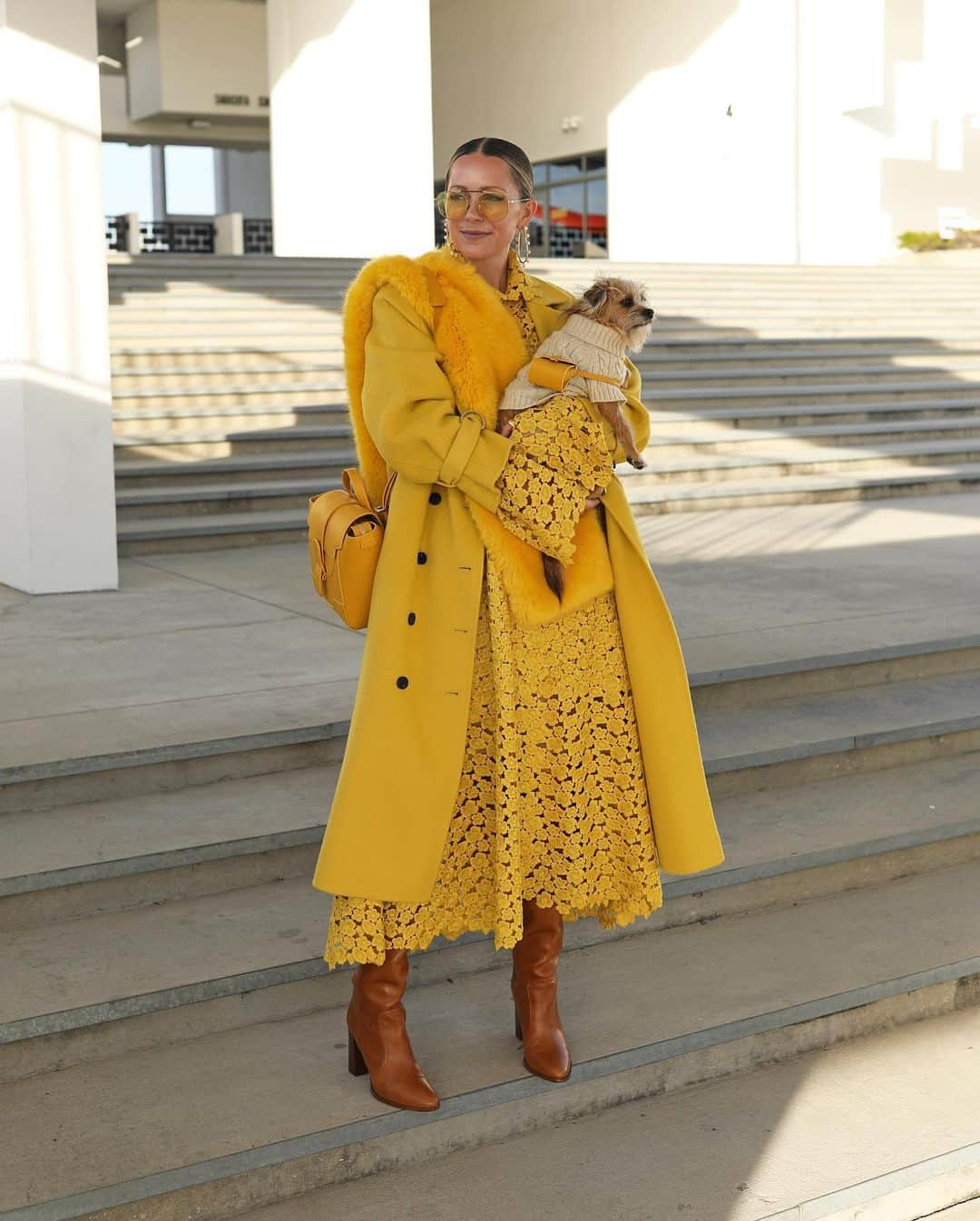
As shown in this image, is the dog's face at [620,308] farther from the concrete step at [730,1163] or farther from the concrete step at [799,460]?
the concrete step at [799,460]

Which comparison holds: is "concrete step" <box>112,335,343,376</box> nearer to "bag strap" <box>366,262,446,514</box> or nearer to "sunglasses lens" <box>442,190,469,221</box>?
"bag strap" <box>366,262,446,514</box>

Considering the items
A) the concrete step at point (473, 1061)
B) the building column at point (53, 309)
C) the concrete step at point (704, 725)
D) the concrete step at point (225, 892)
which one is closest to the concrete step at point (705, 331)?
the building column at point (53, 309)

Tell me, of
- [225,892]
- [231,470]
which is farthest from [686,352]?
[225,892]

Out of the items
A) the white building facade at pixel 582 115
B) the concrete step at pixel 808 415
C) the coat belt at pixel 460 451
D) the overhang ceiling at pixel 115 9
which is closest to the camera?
the coat belt at pixel 460 451

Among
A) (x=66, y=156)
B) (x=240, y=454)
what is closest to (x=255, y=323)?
(x=240, y=454)

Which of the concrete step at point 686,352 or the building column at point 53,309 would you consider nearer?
the building column at point 53,309

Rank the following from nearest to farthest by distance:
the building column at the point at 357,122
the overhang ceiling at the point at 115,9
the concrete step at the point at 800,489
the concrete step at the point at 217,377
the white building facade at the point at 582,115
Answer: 1. the concrete step at the point at 800,489
2. the concrete step at the point at 217,377
3. the building column at the point at 357,122
4. the white building facade at the point at 582,115
5. the overhang ceiling at the point at 115,9

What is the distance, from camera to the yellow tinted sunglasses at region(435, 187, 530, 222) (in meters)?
2.61

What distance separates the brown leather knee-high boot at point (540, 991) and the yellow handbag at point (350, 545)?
0.69 m

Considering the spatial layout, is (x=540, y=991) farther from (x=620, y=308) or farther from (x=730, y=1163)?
(x=620, y=308)

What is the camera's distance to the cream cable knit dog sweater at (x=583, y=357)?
8.46 feet

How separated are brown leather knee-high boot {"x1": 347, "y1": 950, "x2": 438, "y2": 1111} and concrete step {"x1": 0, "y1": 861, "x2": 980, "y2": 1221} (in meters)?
0.05

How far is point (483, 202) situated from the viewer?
2617 millimetres

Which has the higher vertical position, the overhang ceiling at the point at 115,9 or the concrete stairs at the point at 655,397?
the overhang ceiling at the point at 115,9
